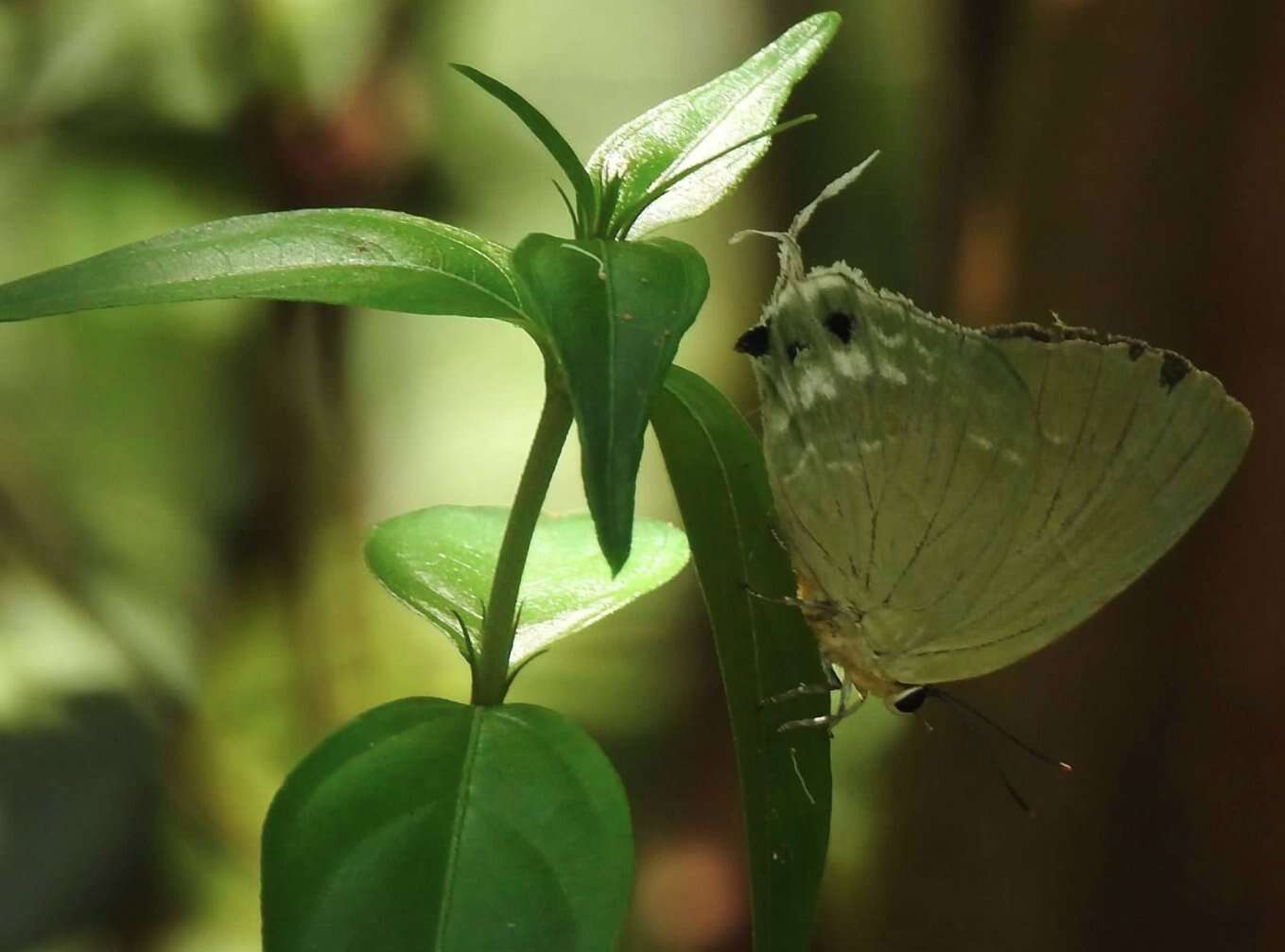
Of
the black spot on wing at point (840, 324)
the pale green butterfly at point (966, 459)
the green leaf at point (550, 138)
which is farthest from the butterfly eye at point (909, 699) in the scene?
the green leaf at point (550, 138)

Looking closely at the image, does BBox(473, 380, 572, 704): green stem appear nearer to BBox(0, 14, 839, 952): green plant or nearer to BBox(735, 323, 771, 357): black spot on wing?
BBox(0, 14, 839, 952): green plant

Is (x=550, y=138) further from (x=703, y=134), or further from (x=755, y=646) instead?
(x=755, y=646)

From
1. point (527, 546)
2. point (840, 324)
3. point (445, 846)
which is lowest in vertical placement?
point (445, 846)

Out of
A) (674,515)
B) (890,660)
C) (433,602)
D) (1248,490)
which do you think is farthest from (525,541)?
(1248,490)

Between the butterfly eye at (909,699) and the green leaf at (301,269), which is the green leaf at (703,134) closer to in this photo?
the green leaf at (301,269)

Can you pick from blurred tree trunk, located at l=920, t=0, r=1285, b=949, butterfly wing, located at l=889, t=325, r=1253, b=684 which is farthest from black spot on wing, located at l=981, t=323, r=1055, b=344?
blurred tree trunk, located at l=920, t=0, r=1285, b=949

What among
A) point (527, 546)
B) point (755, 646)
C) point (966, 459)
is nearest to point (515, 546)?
point (527, 546)
